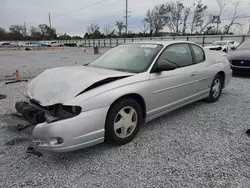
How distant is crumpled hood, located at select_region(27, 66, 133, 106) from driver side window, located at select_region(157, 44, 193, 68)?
0.87 m

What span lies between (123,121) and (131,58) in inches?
46.3

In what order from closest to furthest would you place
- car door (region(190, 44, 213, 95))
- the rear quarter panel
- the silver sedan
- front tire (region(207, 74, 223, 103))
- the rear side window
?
the silver sedan, car door (region(190, 44, 213, 95)), the rear side window, the rear quarter panel, front tire (region(207, 74, 223, 103))

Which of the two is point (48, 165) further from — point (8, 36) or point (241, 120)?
point (8, 36)

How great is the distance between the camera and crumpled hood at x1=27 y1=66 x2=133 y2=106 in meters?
2.39

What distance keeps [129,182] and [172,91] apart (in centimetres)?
178

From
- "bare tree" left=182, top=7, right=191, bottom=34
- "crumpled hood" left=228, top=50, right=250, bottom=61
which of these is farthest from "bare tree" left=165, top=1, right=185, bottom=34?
"crumpled hood" left=228, top=50, right=250, bottom=61

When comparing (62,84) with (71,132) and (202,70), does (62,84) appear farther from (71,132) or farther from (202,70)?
(202,70)

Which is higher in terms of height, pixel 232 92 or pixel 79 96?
pixel 79 96

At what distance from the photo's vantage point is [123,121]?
2719 millimetres

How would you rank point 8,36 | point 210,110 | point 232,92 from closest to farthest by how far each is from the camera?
1. point 210,110
2. point 232,92
3. point 8,36

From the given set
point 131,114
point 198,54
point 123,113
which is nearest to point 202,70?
point 198,54

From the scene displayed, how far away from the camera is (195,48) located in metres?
4.20

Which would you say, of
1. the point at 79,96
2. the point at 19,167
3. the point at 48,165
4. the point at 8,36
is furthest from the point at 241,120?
the point at 8,36

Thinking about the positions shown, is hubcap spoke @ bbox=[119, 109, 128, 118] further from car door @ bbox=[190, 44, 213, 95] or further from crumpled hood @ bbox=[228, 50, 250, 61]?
crumpled hood @ bbox=[228, 50, 250, 61]
